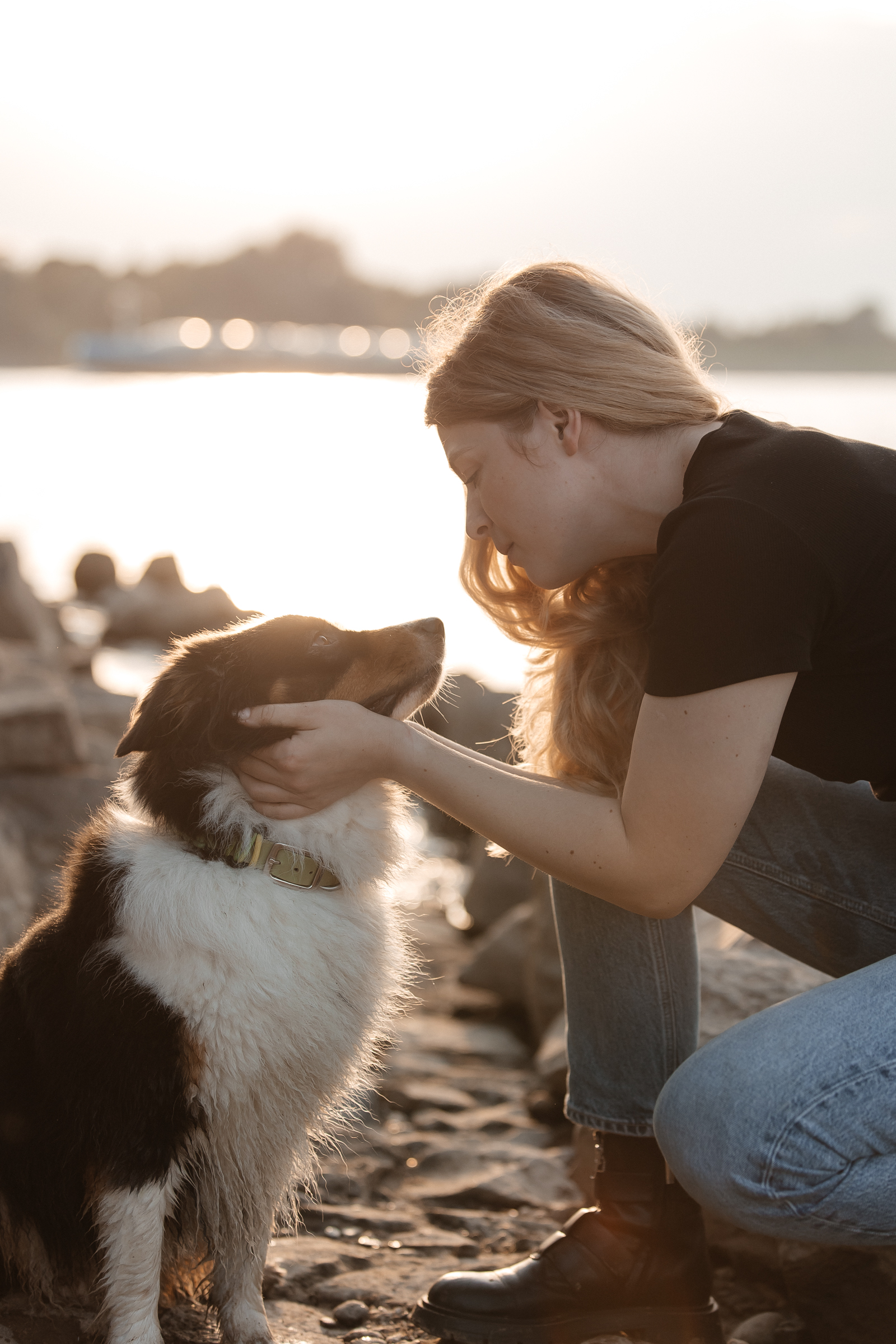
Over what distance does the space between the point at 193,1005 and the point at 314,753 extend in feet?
1.55

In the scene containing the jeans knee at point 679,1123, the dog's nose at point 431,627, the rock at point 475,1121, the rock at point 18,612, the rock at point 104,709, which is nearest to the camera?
the jeans knee at point 679,1123

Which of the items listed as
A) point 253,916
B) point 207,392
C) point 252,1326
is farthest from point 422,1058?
point 207,392

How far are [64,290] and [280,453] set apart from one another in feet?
212

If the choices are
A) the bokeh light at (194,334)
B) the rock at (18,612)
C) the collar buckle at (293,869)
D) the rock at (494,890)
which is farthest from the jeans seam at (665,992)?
the bokeh light at (194,334)

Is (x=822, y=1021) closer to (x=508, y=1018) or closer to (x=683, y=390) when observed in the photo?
(x=683, y=390)

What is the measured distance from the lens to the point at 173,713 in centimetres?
201

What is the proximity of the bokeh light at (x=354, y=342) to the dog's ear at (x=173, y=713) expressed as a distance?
2538 inches

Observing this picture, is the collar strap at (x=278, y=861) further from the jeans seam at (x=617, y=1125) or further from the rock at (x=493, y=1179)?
the rock at (x=493, y=1179)

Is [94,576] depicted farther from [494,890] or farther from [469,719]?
[494,890]

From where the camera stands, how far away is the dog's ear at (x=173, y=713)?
2006 mm

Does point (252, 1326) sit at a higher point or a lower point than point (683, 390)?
lower

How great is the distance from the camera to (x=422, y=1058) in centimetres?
349

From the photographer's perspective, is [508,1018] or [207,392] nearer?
[508,1018]

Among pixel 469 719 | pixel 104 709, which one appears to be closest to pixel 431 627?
pixel 104 709
